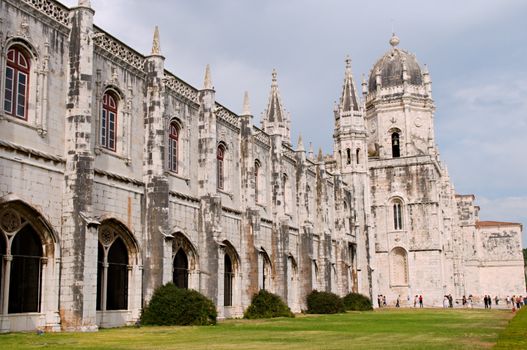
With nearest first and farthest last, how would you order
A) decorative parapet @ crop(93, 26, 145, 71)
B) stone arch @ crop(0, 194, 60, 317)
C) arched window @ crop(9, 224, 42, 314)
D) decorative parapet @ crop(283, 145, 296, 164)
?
1. stone arch @ crop(0, 194, 60, 317)
2. arched window @ crop(9, 224, 42, 314)
3. decorative parapet @ crop(93, 26, 145, 71)
4. decorative parapet @ crop(283, 145, 296, 164)

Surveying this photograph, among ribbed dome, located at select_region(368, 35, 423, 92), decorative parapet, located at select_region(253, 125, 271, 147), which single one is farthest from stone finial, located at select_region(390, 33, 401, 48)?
decorative parapet, located at select_region(253, 125, 271, 147)

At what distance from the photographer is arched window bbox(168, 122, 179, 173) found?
88.9 feet

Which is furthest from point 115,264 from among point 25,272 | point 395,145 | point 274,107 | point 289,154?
point 395,145

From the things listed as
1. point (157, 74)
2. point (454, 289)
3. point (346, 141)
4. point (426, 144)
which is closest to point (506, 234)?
point (454, 289)

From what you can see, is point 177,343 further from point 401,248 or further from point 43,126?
point 401,248

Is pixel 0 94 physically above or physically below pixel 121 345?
above

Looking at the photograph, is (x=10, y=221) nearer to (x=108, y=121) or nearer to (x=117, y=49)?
(x=108, y=121)

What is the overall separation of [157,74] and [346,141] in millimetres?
32599

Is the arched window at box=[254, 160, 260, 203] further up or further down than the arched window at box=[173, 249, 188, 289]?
further up

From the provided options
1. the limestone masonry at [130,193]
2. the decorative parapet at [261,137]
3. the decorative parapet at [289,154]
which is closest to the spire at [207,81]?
the limestone masonry at [130,193]

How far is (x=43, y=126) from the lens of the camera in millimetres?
19359

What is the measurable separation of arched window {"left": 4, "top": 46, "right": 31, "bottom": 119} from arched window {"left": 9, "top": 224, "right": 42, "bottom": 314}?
3.50 metres

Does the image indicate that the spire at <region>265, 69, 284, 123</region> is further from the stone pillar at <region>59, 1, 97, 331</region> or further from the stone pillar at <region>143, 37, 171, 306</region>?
the stone pillar at <region>59, 1, 97, 331</region>

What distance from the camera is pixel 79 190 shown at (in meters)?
19.6
